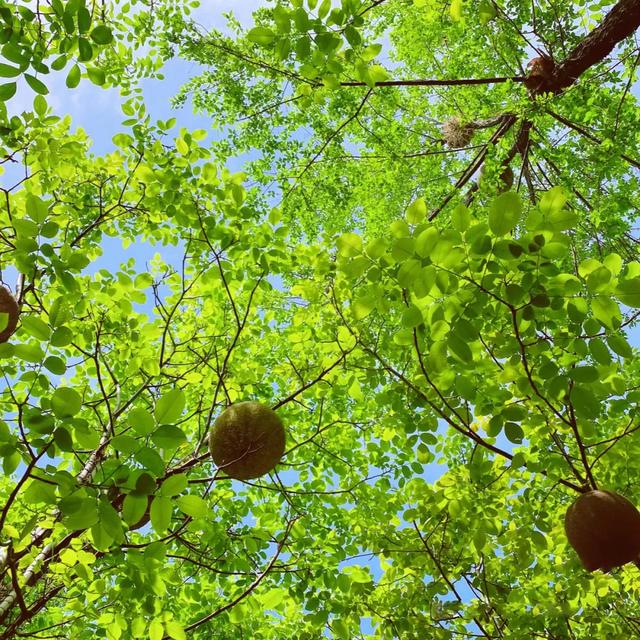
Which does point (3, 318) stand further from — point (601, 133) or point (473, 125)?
point (473, 125)

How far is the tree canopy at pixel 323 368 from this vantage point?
1998 millimetres

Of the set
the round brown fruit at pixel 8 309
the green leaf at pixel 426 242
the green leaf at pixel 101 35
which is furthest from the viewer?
the green leaf at pixel 101 35

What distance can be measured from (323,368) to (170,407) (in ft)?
6.81

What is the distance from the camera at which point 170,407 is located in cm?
161

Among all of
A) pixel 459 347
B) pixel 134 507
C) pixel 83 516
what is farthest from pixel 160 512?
pixel 459 347

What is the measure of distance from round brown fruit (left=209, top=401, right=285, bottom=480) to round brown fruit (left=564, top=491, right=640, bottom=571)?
135 cm

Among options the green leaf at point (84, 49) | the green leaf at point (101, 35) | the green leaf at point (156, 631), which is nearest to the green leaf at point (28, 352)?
the green leaf at point (156, 631)

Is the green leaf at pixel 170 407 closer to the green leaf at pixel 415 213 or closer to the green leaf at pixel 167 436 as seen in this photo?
the green leaf at pixel 167 436

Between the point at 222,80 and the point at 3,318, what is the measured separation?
6.92 meters

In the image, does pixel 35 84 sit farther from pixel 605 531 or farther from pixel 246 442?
pixel 605 531

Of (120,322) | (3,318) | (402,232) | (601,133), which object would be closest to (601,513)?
(402,232)

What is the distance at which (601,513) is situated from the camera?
6.89 ft

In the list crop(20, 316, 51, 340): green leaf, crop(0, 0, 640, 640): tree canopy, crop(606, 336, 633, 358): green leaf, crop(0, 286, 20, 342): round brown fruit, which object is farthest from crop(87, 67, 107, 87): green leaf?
crop(606, 336, 633, 358): green leaf

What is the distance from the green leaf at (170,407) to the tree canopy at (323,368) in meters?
0.01
